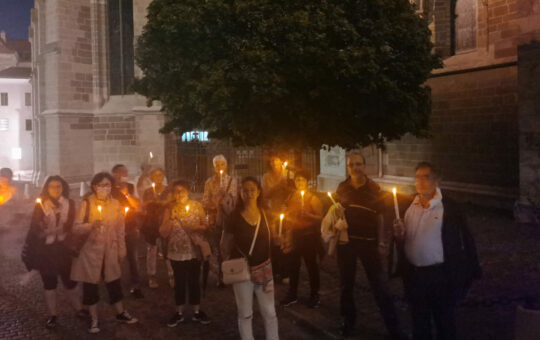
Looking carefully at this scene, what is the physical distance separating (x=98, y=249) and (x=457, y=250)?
3.75 m

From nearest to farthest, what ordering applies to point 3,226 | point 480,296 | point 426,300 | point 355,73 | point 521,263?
point 426,300 < point 480,296 < point 521,263 < point 355,73 < point 3,226

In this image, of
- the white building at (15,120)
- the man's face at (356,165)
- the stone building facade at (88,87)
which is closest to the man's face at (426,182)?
the man's face at (356,165)

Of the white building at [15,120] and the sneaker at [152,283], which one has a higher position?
the white building at [15,120]

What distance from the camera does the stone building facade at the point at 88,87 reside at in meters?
20.7

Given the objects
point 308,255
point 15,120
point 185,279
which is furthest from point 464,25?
point 15,120

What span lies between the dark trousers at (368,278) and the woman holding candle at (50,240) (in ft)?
10.4

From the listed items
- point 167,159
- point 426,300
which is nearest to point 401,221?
point 426,300

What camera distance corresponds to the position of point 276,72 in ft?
33.3

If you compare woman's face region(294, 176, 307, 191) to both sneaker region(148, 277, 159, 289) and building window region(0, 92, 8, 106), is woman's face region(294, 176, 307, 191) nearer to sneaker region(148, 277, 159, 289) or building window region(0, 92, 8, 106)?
sneaker region(148, 277, 159, 289)

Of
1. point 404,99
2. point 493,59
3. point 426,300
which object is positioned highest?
point 493,59

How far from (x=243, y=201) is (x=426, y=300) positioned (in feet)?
6.04

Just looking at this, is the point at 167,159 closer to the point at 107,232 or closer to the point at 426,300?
the point at 107,232

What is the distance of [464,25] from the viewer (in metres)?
16.1

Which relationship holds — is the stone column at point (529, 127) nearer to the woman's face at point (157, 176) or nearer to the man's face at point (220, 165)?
the man's face at point (220, 165)
